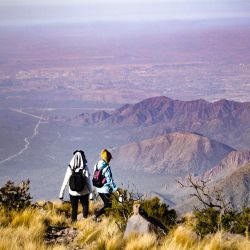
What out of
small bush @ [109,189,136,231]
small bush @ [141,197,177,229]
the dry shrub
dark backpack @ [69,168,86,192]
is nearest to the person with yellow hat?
small bush @ [109,189,136,231]

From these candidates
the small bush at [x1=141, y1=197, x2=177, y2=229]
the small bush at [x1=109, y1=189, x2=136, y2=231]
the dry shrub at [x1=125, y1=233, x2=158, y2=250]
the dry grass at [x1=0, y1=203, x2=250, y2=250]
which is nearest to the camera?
the dry grass at [x1=0, y1=203, x2=250, y2=250]

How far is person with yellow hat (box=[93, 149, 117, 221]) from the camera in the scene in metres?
17.8

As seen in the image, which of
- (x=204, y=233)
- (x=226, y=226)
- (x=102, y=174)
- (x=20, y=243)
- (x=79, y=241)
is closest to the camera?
(x=20, y=243)

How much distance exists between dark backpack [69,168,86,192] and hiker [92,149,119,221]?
0.81 m

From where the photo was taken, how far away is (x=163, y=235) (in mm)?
13797

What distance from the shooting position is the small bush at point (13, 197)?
1766cm

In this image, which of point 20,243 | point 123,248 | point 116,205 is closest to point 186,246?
point 123,248

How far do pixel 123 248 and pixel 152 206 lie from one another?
6.63 metres

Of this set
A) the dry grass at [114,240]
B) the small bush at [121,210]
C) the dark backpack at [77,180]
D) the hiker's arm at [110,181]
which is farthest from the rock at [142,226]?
the hiker's arm at [110,181]

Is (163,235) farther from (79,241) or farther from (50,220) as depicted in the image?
(50,220)

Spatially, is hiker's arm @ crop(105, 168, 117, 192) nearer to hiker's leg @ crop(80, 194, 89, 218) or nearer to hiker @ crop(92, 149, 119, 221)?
hiker @ crop(92, 149, 119, 221)

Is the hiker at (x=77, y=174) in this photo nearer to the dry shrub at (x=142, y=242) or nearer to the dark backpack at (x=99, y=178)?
the dark backpack at (x=99, y=178)

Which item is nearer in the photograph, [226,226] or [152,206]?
[226,226]

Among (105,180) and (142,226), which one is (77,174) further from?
(142,226)
